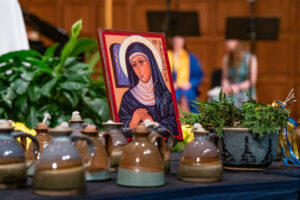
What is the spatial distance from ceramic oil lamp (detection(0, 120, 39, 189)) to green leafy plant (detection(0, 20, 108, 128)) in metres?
1.32

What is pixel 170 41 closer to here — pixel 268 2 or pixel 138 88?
pixel 268 2

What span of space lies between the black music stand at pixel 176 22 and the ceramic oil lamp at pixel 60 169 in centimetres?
455

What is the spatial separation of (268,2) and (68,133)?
6.77 meters

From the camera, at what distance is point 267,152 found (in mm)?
1385

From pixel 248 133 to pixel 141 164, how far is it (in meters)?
0.40

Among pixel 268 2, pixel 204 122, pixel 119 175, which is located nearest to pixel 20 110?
pixel 204 122

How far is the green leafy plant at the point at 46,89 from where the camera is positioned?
8.02 ft

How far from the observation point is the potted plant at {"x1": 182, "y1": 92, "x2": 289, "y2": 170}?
1.37 metres

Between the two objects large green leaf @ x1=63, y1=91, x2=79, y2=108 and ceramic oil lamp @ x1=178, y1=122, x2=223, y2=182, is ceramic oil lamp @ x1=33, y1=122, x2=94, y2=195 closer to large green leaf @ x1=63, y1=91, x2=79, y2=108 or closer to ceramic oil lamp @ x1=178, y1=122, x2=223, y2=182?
ceramic oil lamp @ x1=178, y1=122, x2=223, y2=182

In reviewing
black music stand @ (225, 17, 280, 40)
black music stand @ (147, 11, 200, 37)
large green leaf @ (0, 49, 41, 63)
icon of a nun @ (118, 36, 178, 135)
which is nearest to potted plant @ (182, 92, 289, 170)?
icon of a nun @ (118, 36, 178, 135)

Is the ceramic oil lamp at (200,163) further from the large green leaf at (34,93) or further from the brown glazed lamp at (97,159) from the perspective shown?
the large green leaf at (34,93)

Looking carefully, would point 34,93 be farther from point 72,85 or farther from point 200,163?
point 200,163

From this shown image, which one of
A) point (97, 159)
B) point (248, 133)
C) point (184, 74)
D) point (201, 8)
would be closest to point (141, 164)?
point (97, 159)

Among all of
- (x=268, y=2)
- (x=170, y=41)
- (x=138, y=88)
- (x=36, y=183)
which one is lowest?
(x=36, y=183)
